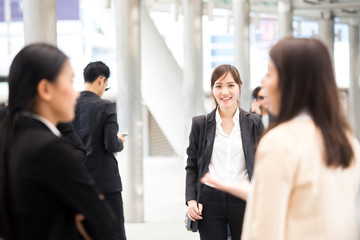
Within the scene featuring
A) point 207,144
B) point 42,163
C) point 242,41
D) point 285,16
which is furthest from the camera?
point 285,16

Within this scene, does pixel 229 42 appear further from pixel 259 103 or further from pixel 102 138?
pixel 102 138

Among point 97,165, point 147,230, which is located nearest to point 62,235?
point 97,165

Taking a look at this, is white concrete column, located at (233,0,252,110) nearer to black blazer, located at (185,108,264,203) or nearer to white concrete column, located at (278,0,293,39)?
white concrete column, located at (278,0,293,39)

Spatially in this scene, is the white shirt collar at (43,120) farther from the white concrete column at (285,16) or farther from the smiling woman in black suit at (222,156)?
the white concrete column at (285,16)

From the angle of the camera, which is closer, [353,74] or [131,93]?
[131,93]

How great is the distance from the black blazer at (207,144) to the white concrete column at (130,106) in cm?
483

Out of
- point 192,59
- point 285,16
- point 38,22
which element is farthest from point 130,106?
point 285,16

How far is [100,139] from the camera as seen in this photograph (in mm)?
5133

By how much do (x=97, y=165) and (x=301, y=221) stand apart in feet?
10.7

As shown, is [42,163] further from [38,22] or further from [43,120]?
[38,22]

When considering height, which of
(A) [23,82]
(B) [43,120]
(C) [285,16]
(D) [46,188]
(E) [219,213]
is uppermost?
(C) [285,16]

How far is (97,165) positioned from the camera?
5.14 metres

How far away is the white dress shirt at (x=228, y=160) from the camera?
4.12 meters

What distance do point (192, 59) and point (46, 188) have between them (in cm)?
1169
